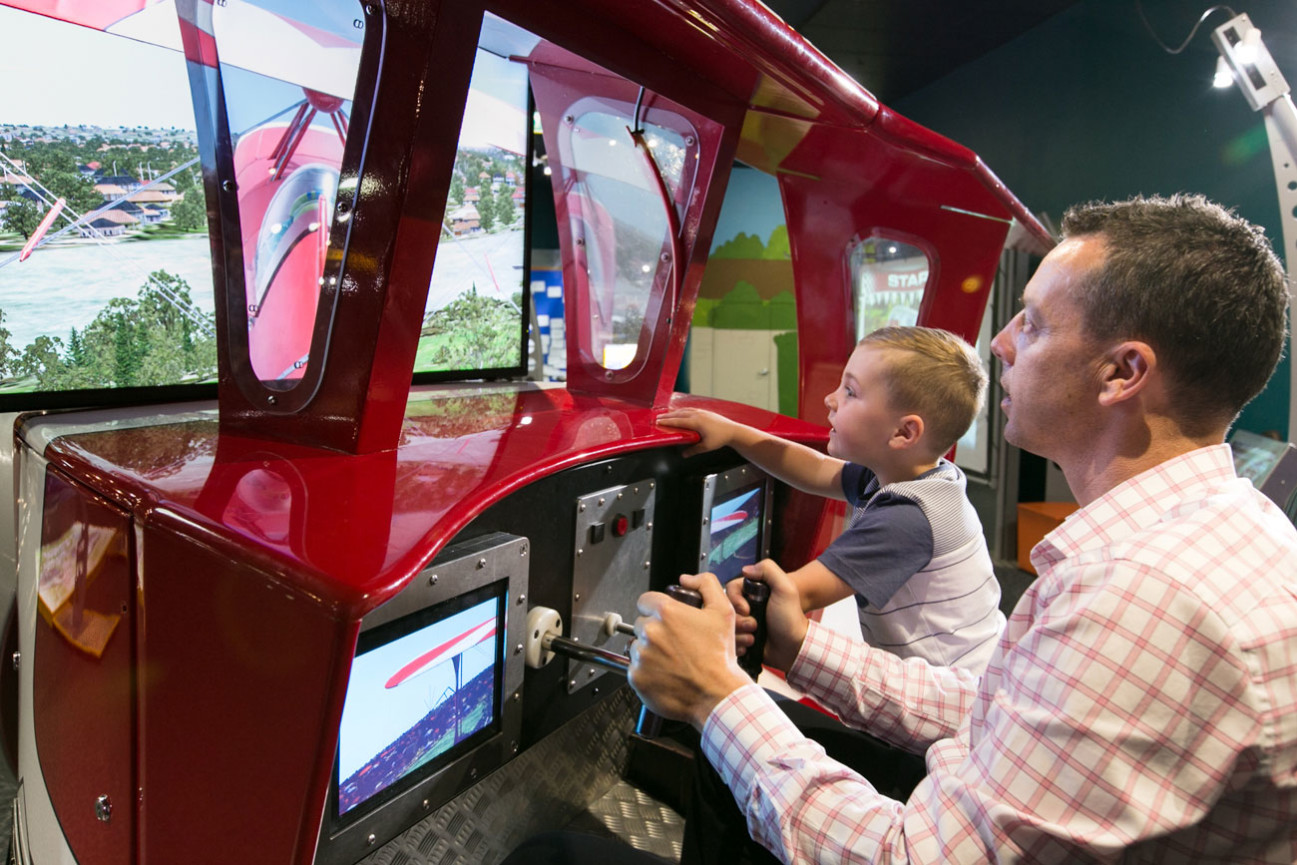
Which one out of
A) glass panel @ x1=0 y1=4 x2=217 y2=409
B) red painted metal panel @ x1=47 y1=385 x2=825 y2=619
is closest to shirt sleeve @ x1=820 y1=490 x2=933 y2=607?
red painted metal panel @ x1=47 y1=385 x2=825 y2=619

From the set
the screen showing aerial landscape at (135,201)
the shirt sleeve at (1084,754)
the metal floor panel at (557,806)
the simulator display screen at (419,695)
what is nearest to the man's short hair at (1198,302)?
the shirt sleeve at (1084,754)

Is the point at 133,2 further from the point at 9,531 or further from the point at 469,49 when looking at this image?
the point at 9,531

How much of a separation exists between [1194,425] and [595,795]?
5.18 feet

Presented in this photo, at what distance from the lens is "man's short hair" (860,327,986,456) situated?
175 cm

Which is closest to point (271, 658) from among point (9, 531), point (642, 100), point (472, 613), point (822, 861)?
point (472, 613)

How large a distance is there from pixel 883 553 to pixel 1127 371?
2.29ft

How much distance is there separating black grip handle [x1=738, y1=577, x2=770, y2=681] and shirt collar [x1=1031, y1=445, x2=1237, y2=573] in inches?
19.4

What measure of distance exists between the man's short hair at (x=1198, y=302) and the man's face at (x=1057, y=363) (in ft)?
0.11

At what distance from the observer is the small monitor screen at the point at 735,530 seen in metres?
1.96

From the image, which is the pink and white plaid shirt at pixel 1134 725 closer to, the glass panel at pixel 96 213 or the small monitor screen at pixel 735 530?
the small monitor screen at pixel 735 530

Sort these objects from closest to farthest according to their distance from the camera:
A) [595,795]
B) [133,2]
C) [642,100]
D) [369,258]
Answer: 1. [369,258]
2. [133,2]
3. [642,100]
4. [595,795]

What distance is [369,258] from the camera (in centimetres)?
114

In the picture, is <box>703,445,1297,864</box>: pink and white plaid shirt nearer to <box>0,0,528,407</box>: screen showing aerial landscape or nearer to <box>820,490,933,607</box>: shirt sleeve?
<box>820,490,933,607</box>: shirt sleeve

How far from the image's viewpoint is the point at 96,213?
4.88 ft
